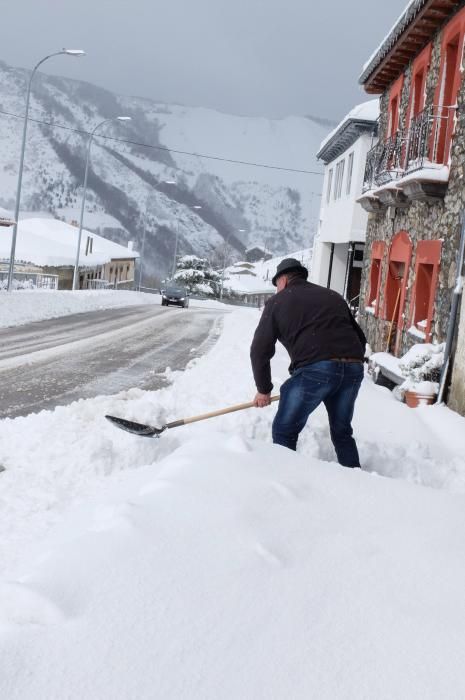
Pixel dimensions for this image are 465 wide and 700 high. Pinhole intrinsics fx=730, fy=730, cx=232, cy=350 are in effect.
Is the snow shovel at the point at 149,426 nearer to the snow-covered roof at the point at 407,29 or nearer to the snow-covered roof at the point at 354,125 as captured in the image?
the snow-covered roof at the point at 407,29

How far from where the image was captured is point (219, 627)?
2477 mm

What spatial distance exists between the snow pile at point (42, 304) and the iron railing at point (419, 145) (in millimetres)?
11811

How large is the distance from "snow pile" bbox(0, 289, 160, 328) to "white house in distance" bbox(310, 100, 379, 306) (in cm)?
998

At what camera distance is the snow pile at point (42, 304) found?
22.8 meters

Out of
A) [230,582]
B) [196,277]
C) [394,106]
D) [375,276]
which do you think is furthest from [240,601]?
[196,277]

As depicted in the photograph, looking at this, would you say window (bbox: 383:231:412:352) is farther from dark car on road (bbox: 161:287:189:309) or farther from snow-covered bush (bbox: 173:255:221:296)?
snow-covered bush (bbox: 173:255:221:296)

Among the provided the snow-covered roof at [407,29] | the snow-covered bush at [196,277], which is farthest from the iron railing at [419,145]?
the snow-covered bush at [196,277]

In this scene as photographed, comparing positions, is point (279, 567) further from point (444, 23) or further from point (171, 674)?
point (444, 23)

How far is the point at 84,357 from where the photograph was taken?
45.2 ft

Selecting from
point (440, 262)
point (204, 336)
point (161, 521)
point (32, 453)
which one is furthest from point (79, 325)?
point (161, 521)

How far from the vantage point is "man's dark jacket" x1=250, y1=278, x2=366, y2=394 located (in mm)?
5320

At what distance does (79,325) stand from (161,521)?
19414mm

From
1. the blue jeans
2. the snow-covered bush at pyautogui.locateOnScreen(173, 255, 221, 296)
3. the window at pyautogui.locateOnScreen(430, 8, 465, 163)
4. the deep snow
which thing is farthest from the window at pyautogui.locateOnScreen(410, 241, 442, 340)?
the snow-covered bush at pyautogui.locateOnScreen(173, 255, 221, 296)

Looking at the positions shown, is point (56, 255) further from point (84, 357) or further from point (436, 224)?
point (436, 224)
